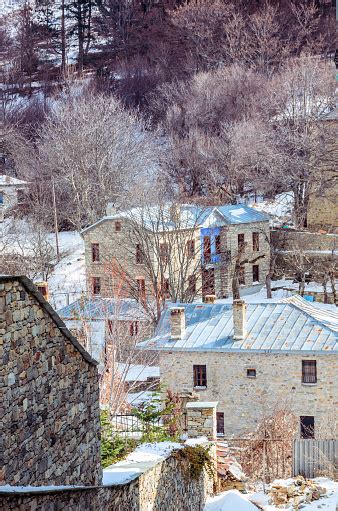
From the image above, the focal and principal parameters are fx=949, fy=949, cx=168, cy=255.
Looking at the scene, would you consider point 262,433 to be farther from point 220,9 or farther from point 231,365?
point 220,9

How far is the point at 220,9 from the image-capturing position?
206ft

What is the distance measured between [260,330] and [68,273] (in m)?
16.7

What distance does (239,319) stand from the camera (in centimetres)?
2542

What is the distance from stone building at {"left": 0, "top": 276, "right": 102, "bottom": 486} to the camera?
7988 mm

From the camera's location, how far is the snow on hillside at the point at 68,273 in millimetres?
37344

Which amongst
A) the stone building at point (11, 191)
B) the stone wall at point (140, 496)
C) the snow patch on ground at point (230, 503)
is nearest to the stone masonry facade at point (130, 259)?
the stone building at point (11, 191)

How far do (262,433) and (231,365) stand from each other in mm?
3668

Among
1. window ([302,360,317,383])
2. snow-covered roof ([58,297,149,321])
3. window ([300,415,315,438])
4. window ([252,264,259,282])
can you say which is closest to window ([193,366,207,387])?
window ([302,360,317,383])

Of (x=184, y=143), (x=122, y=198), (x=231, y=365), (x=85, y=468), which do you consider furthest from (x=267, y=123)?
(x=85, y=468)

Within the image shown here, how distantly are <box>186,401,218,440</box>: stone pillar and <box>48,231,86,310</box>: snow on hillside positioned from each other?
17655 millimetres

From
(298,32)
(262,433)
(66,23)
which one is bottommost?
(262,433)

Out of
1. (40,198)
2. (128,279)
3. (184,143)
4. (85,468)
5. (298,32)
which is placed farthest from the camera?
(298,32)

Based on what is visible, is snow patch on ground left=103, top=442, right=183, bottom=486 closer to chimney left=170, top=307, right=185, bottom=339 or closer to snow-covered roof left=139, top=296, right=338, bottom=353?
snow-covered roof left=139, top=296, right=338, bottom=353

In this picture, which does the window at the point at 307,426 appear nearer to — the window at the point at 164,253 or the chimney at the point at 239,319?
the chimney at the point at 239,319
